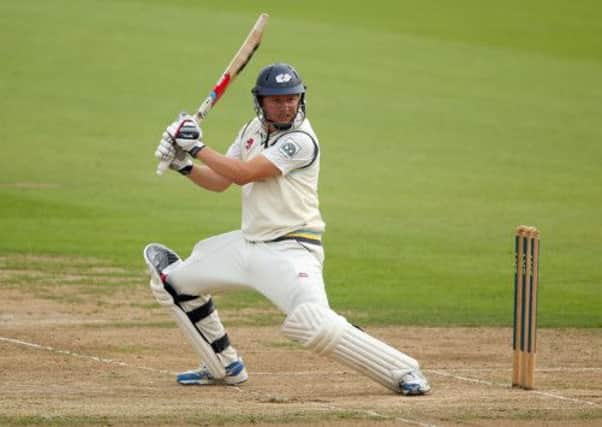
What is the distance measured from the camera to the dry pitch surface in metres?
7.61

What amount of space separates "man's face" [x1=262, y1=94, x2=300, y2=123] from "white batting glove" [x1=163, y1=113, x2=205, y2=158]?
18.1 inches

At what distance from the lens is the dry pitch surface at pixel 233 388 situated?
761 centimetres

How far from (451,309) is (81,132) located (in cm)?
1213

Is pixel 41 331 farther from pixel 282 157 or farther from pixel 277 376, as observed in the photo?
pixel 282 157

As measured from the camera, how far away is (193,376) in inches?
357

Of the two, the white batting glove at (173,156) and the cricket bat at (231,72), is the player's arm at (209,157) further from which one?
the cricket bat at (231,72)

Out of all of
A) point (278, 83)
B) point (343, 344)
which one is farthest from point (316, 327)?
point (278, 83)

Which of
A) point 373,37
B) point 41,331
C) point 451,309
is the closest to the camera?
point 41,331

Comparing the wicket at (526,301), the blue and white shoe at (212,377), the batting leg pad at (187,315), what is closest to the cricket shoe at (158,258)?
the batting leg pad at (187,315)

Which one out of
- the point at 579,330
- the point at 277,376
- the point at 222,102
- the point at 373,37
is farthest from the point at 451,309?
the point at 373,37

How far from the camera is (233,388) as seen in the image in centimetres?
900

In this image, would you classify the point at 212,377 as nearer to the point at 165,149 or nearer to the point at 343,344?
the point at 343,344

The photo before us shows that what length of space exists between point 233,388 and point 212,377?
20 cm

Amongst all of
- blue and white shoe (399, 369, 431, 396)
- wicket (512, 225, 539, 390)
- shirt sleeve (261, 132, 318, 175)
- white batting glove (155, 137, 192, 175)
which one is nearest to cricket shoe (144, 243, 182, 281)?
white batting glove (155, 137, 192, 175)
